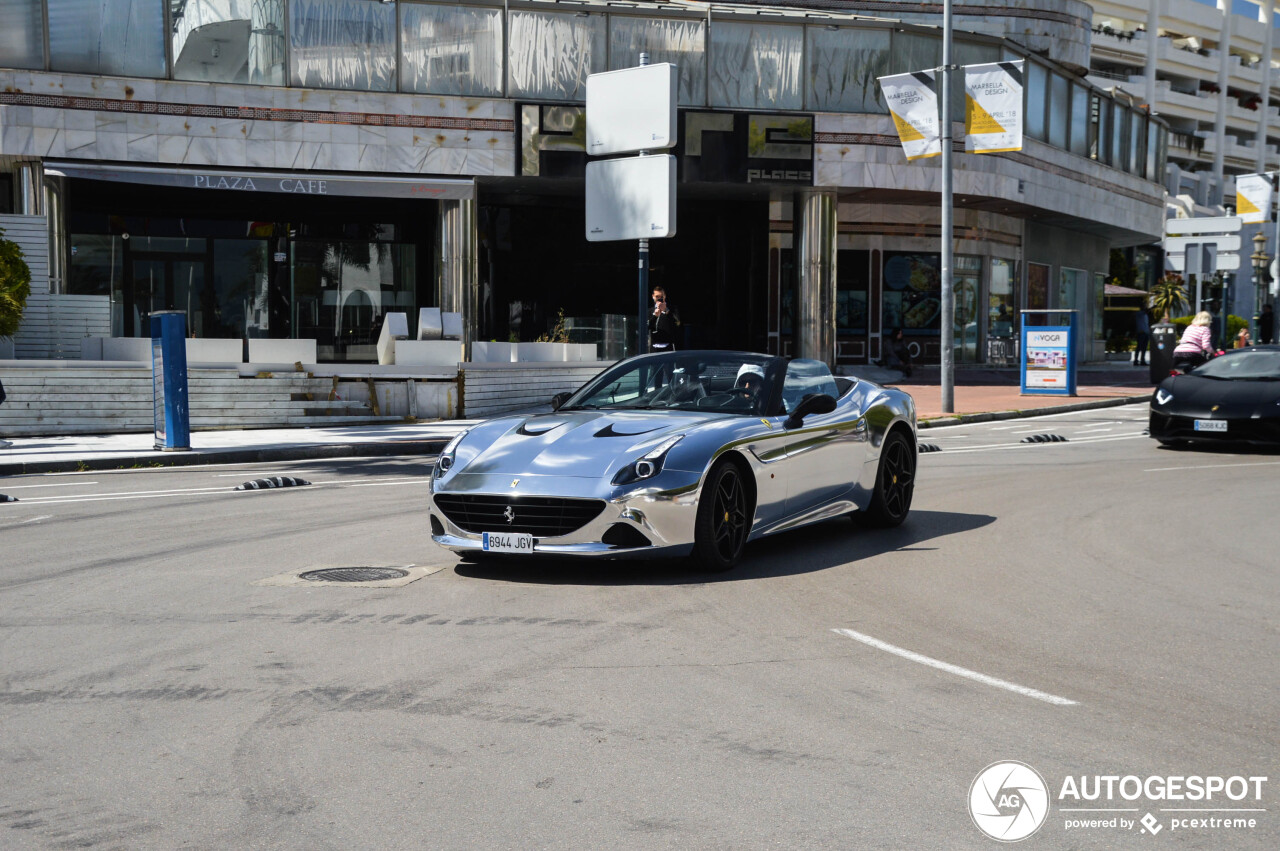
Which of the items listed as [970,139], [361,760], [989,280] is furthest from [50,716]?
[989,280]

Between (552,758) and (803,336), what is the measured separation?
102ft

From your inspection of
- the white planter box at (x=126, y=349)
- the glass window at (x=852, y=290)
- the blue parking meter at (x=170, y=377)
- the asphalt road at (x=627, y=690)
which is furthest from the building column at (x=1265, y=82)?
the asphalt road at (x=627, y=690)

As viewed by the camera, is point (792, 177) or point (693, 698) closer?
point (693, 698)

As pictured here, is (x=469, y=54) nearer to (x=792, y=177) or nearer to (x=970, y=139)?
(x=792, y=177)

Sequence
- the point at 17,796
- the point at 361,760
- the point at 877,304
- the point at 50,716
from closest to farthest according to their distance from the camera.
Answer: the point at 17,796, the point at 361,760, the point at 50,716, the point at 877,304

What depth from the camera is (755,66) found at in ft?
111

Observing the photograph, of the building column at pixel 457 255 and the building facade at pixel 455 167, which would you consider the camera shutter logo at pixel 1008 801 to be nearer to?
the building facade at pixel 455 167

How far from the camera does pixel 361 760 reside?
4.68 meters

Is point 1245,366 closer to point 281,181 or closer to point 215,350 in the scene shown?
point 215,350

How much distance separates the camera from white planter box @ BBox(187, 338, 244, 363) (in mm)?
22719

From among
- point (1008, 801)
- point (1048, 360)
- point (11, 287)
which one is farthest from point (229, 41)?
point (1008, 801)

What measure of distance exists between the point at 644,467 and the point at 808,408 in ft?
5.35

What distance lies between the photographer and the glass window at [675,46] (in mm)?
33281

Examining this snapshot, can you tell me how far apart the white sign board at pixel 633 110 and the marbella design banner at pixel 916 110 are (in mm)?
7006
